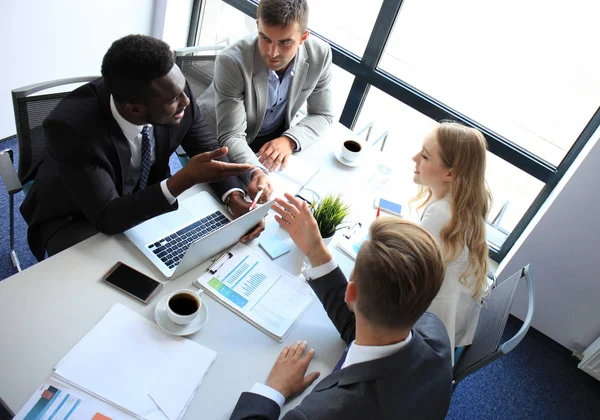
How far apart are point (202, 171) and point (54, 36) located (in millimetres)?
1907

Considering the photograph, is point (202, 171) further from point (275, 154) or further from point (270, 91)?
point (270, 91)

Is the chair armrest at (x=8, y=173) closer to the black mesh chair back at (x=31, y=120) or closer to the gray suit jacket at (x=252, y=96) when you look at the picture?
the black mesh chair back at (x=31, y=120)

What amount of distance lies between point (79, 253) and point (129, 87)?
515 mm

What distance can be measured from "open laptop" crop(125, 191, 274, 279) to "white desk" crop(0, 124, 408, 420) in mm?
37

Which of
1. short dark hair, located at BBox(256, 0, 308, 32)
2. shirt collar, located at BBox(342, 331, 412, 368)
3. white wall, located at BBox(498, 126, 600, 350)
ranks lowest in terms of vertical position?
white wall, located at BBox(498, 126, 600, 350)

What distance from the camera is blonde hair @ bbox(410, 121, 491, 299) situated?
1596mm

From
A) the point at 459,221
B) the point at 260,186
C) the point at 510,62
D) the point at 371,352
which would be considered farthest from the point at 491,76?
the point at 371,352

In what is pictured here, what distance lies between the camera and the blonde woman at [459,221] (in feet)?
5.21

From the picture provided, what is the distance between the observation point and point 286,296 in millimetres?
1399

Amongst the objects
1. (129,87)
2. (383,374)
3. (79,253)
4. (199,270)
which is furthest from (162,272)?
(383,374)

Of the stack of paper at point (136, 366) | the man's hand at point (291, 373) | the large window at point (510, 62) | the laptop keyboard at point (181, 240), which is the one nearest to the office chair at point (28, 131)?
the laptop keyboard at point (181, 240)

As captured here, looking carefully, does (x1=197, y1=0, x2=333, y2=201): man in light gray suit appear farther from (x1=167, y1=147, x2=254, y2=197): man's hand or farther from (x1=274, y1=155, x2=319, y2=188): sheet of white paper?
(x1=167, y1=147, x2=254, y2=197): man's hand

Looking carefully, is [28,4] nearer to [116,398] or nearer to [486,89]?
[116,398]

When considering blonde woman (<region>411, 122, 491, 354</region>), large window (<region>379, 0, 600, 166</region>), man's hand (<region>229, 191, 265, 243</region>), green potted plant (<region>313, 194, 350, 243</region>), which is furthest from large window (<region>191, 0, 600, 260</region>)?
man's hand (<region>229, 191, 265, 243</region>)
